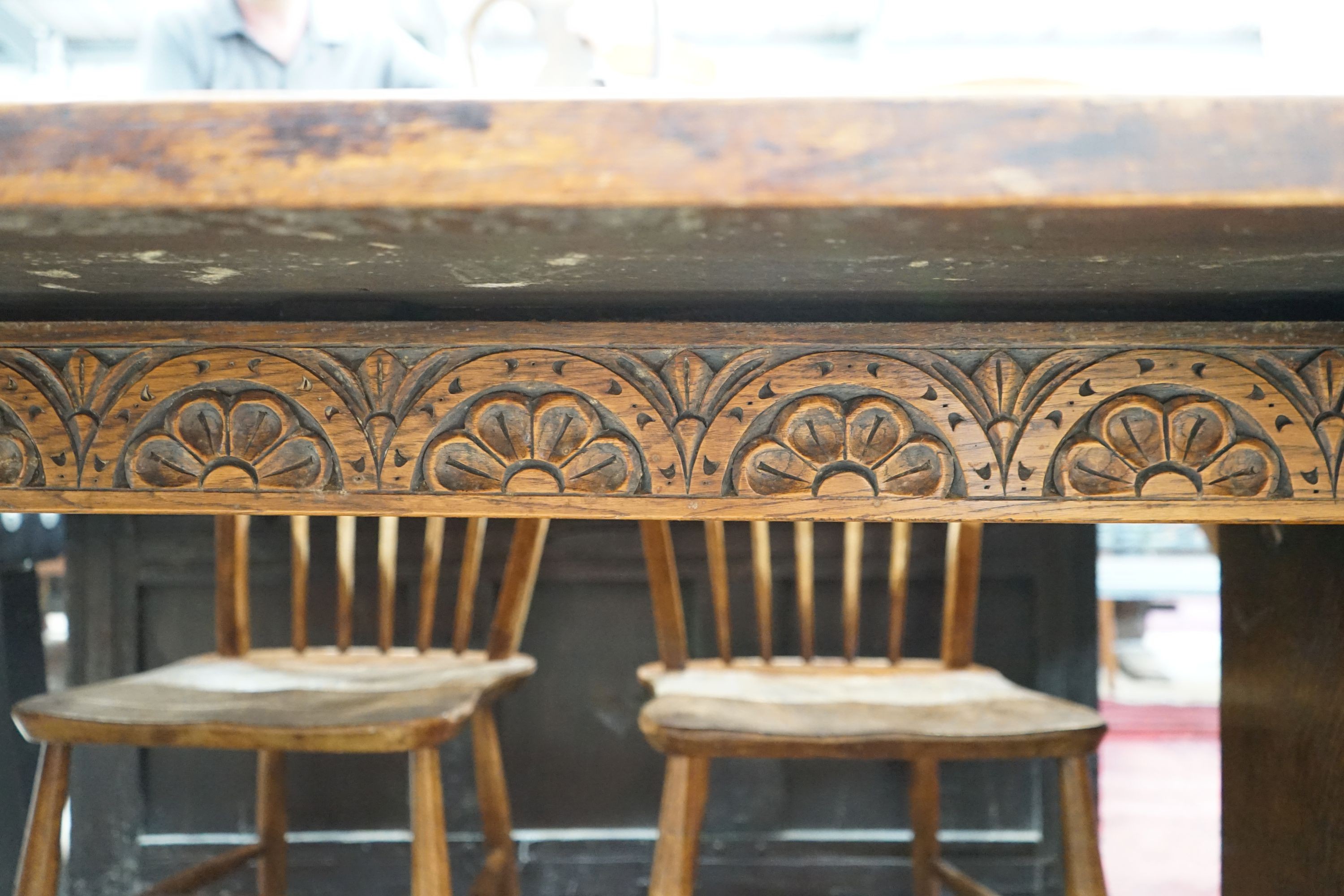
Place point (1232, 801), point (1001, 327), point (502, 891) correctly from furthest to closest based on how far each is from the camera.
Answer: point (502, 891) < point (1232, 801) < point (1001, 327)

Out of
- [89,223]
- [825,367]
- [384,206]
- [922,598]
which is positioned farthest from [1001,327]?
[922,598]

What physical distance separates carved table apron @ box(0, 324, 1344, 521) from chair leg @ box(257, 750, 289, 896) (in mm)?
782

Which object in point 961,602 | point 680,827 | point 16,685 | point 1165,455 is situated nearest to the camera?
point 1165,455

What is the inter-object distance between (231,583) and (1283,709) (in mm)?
1206

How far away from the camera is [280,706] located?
0.93m

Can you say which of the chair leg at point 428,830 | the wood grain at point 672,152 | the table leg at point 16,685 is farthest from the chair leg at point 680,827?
the table leg at point 16,685

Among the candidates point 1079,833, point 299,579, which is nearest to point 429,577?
point 299,579

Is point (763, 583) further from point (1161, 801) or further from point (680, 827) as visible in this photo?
point (1161, 801)

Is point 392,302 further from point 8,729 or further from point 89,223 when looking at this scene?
point 8,729

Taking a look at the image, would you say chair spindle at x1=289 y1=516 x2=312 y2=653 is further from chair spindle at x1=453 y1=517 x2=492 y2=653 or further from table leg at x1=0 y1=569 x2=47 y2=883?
table leg at x1=0 y1=569 x2=47 y2=883

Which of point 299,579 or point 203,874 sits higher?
point 299,579

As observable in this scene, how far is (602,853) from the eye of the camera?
150 cm

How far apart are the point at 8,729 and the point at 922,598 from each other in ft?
4.46

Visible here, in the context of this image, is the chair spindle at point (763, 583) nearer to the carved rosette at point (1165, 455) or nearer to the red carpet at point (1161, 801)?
the red carpet at point (1161, 801)
